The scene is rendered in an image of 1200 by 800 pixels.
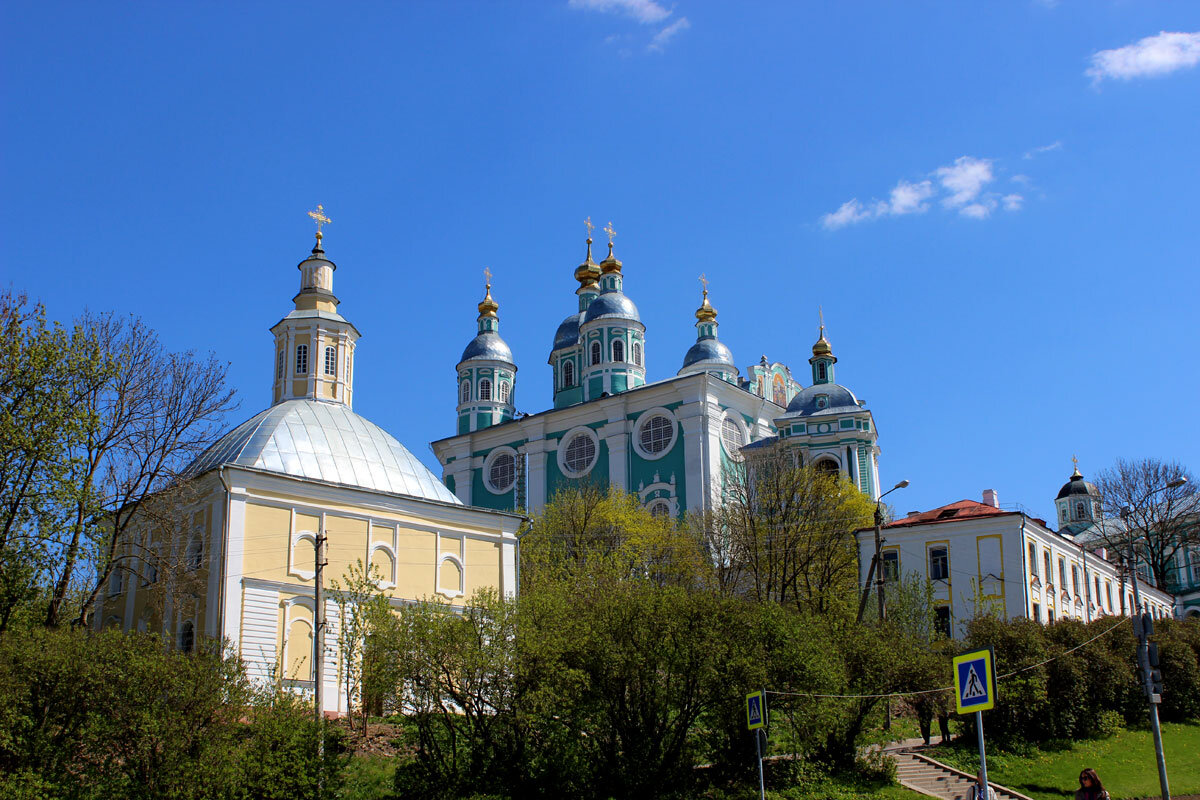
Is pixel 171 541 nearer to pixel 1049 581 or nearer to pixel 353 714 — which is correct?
pixel 353 714

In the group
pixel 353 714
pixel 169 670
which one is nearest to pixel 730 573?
pixel 353 714

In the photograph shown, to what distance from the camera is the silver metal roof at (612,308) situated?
5631cm

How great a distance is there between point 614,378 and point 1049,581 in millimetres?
23771

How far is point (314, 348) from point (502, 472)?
71.1 ft

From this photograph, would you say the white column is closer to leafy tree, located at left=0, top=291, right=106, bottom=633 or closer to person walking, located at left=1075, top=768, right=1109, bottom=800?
leafy tree, located at left=0, top=291, right=106, bottom=633

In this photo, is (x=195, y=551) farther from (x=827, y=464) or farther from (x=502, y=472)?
(x=502, y=472)

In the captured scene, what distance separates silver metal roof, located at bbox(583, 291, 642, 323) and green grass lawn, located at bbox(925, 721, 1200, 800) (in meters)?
32.8

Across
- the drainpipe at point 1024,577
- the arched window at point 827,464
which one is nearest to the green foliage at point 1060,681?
the drainpipe at point 1024,577

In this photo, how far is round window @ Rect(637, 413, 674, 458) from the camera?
167ft

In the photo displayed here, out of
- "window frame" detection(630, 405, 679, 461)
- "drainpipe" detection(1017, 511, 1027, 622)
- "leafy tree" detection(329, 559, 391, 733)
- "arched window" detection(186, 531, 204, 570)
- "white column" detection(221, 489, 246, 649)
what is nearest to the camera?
"leafy tree" detection(329, 559, 391, 733)

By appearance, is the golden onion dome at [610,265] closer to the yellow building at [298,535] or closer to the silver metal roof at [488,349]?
the silver metal roof at [488,349]

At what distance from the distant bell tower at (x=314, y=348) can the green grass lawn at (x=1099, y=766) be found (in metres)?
20.7

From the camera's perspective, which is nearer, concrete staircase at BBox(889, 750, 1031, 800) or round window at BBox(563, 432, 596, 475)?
concrete staircase at BBox(889, 750, 1031, 800)

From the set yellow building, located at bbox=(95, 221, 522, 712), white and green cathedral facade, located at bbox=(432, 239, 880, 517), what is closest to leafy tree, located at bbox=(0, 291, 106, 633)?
yellow building, located at bbox=(95, 221, 522, 712)
